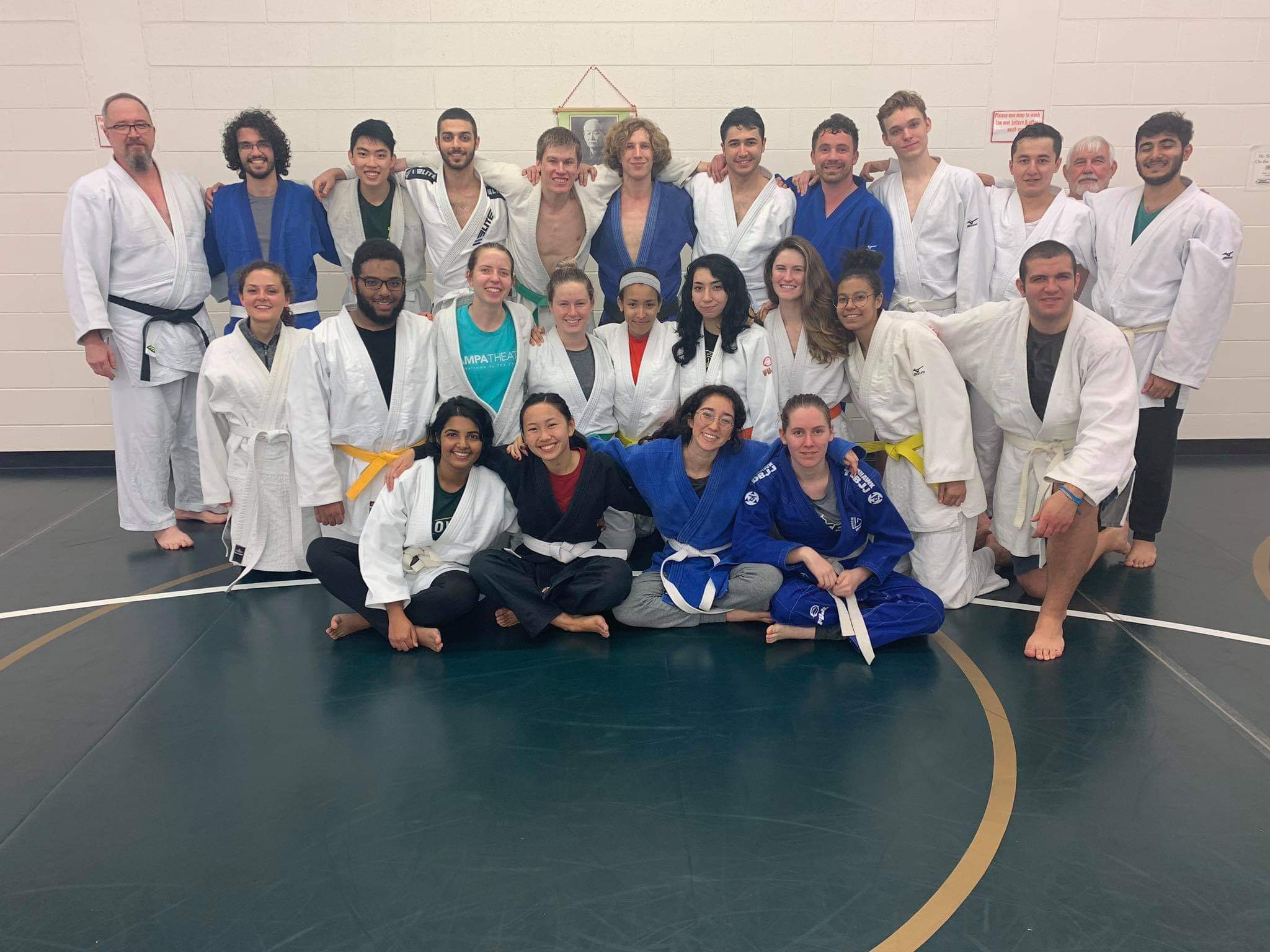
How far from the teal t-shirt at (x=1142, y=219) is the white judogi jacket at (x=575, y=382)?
233 centimetres

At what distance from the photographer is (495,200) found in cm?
420

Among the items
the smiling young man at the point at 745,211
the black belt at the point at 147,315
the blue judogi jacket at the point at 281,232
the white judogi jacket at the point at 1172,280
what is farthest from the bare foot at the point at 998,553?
the black belt at the point at 147,315

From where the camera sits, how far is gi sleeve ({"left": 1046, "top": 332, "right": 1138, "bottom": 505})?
3090mm

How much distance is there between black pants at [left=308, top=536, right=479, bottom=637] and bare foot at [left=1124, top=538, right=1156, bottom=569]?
8.81ft

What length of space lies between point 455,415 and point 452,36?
8.99 feet

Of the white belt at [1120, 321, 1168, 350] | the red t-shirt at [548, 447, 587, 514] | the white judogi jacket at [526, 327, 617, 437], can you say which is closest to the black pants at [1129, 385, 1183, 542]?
the white belt at [1120, 321, 1168, 350]

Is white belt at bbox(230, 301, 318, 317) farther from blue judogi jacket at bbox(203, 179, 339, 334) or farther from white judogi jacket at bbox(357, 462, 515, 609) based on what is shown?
white judogi jacket at bbox(357, 462, 515, 609)

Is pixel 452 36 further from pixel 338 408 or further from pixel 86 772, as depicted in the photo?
pixel 86 772

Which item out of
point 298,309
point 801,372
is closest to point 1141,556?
point 801,372

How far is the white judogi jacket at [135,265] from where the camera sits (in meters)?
4.12

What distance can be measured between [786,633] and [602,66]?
337cm

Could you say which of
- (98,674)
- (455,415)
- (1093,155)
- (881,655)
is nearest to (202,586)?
(98,674)

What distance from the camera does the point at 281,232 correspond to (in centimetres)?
423

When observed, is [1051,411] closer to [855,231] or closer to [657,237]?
[855,231]
